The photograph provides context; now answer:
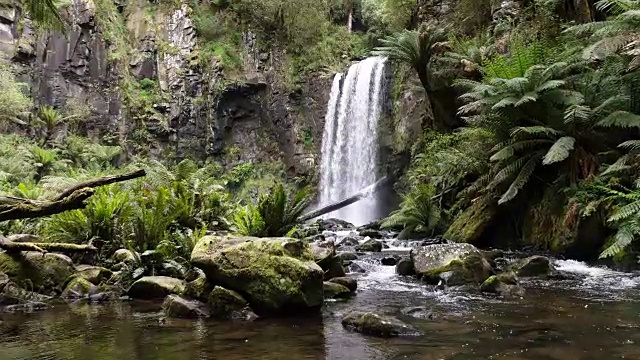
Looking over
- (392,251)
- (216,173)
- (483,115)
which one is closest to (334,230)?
(392,251)

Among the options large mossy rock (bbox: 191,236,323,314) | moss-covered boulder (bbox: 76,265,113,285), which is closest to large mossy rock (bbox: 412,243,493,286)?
large mossy rock (bbox: 191,236,323,314)

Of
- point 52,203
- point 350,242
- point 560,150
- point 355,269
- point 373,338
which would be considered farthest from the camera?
point 350,242

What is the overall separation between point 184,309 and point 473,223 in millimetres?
6293

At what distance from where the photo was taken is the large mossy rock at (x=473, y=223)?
9184mm

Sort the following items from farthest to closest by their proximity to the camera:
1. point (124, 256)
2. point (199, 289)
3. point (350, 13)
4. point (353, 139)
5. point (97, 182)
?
point (350, 13) → point (353, 139) → point (124, 256) → point (199, 289) → point (97, 182)

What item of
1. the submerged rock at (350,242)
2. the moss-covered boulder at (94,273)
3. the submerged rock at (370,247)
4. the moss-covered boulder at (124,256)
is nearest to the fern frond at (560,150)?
the submerged rock at (370,247)

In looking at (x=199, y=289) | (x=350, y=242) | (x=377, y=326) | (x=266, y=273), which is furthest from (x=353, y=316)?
(x=350, y=242)

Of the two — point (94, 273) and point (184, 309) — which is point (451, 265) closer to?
point (184, 309)

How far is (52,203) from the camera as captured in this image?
14.6ft

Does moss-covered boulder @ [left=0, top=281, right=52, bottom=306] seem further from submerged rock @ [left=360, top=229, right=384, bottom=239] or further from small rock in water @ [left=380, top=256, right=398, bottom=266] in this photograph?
submerged rock @ [left=360, top=229, right=384, bottom=239]

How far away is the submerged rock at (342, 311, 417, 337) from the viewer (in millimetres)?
3895

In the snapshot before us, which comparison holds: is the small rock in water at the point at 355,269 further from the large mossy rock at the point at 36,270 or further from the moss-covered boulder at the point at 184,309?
the large mossy rock at the point at 36,270

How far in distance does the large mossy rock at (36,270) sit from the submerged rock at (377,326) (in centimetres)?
377

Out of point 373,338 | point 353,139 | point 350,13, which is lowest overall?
point 373,338
